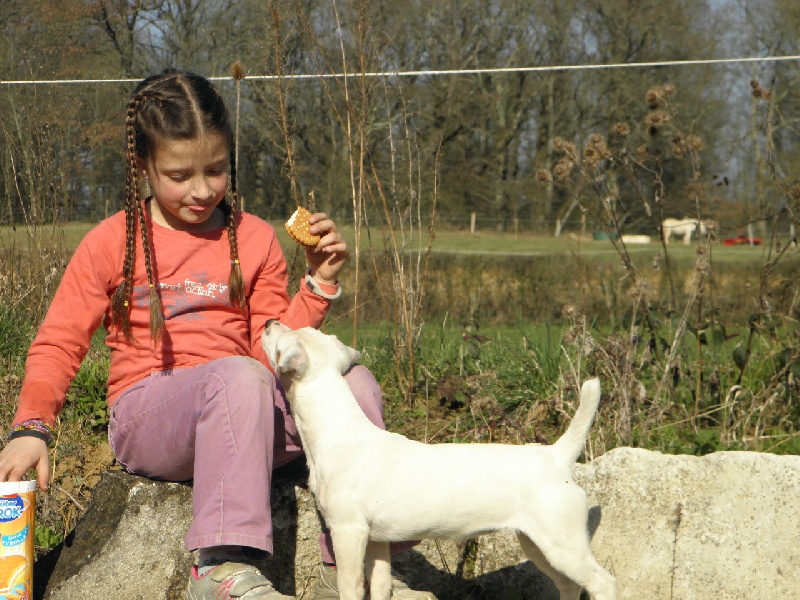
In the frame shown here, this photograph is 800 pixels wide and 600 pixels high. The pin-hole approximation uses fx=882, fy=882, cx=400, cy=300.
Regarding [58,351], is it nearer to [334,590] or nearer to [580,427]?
[334,590]

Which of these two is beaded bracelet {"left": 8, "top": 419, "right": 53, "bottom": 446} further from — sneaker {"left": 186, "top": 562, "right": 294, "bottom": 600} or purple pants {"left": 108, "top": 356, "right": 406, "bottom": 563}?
sneaker {"left": 186, "top": 562, "right": 294, "bottom": 600}

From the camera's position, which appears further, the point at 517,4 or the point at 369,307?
the point at 517,4

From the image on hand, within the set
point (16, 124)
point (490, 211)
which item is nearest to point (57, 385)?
point (16, 124)

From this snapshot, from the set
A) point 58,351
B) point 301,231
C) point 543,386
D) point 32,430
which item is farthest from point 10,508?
point 543,386

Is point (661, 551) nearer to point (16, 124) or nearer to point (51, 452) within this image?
point (51, 452)

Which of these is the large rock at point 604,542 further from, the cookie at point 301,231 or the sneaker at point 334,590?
the cookie at point 301,231

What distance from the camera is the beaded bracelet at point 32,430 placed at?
247 centimetres

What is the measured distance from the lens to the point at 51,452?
378 centimetres

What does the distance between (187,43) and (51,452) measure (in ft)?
16.3

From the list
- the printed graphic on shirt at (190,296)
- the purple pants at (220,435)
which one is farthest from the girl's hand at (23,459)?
the printed graphic on shirt at (190,296)

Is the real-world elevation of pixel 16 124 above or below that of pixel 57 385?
above

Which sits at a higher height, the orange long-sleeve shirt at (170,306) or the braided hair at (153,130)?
the braided hair at (153,130)

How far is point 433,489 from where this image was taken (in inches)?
91.1

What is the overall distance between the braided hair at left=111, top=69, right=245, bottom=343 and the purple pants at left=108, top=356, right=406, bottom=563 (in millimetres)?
258
